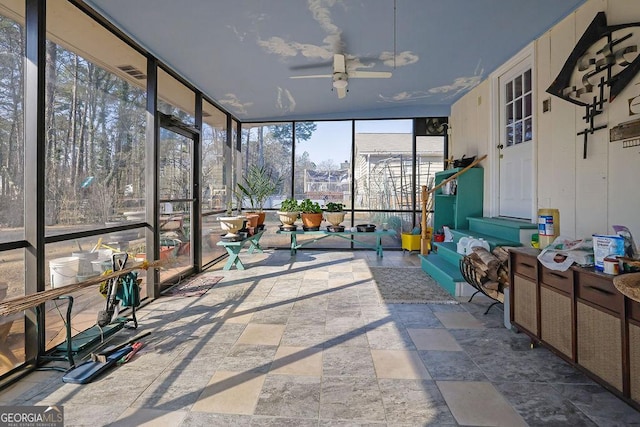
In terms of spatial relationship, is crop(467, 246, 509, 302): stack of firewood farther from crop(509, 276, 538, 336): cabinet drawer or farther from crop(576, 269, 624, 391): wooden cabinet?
crop(576, 269, 624, 391): wooden cabinet

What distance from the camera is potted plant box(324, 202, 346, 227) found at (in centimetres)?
547

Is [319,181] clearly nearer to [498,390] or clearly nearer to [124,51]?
[124,51]

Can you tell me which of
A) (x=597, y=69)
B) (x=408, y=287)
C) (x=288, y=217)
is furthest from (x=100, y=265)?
(x=597, y=69)

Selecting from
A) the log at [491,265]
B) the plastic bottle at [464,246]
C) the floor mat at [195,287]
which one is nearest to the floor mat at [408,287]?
the plastic bottle at [464,246]

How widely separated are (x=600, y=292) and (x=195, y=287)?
3889 mm

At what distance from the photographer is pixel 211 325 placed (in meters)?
2.98

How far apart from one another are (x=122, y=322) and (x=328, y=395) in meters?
1.88

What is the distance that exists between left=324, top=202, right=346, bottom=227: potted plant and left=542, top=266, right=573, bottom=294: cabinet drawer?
3.40 meters

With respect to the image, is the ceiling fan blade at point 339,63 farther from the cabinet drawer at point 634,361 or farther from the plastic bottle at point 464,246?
the cabinet drawer at point 634,361

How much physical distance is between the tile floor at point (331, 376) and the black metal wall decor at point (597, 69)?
2073 millimetres

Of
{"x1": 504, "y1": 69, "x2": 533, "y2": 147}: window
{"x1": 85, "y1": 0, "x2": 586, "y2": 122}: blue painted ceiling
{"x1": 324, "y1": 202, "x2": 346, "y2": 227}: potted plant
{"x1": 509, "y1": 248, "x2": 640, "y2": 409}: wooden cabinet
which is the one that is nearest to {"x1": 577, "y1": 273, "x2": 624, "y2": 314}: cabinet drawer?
{"x1": 509, "y1": 248, "x2": 640, "y2": 409}: wooden cabinet

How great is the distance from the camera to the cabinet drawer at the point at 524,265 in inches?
95.7

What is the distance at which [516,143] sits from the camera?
442 cm

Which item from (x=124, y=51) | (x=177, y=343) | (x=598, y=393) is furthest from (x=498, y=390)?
(x=124, y=51)
